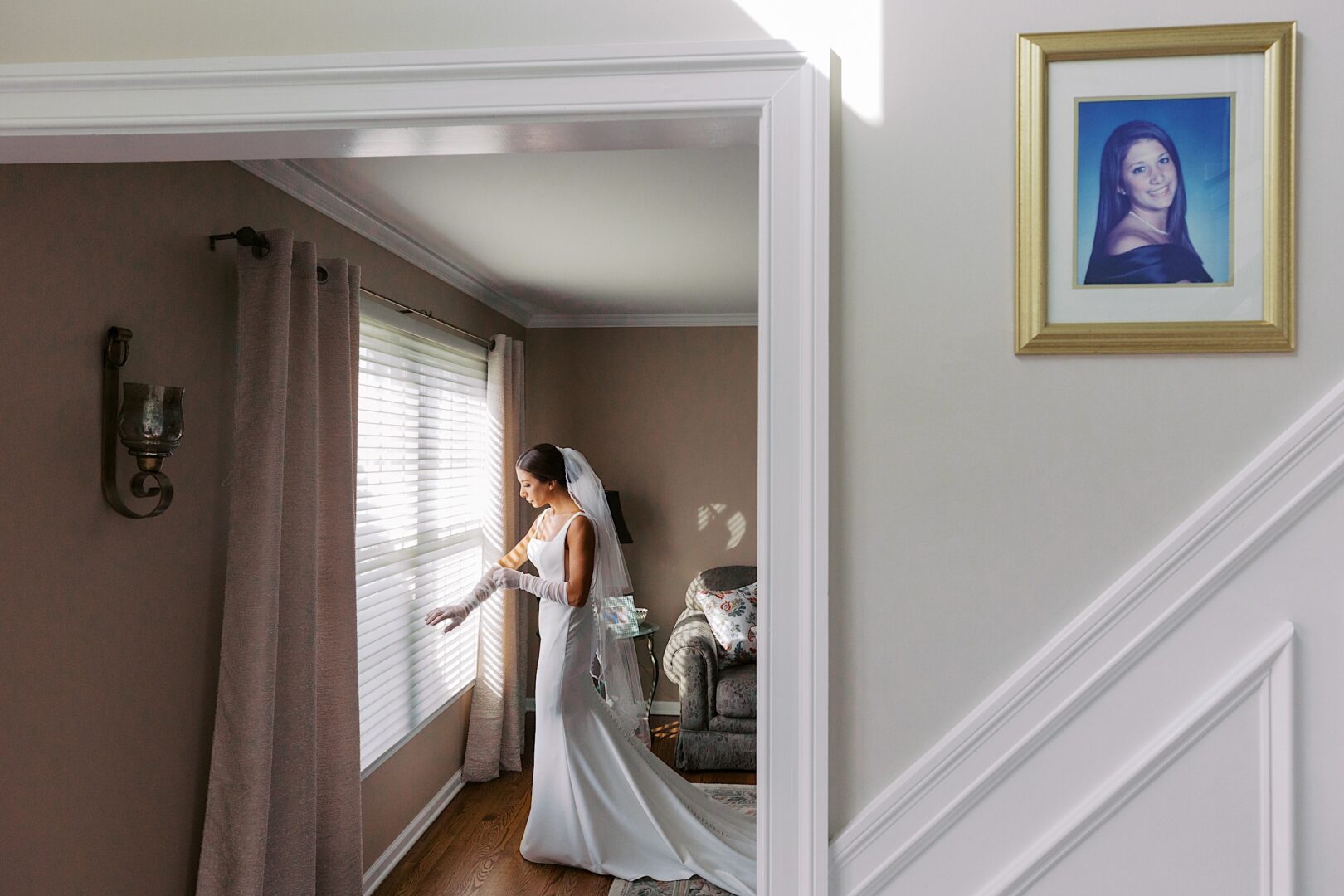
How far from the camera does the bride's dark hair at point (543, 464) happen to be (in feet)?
11.7

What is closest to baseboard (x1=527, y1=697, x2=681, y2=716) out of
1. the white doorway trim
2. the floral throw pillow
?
the floral throw pillow

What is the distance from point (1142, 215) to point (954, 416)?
287 millimetres

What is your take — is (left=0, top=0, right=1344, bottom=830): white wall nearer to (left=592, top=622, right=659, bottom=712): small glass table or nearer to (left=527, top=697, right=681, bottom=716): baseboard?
(left=592, top=622, right=659, bottom=712): small glass table

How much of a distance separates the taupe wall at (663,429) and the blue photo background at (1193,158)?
4724 millimetres

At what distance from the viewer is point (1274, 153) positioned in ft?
3.02

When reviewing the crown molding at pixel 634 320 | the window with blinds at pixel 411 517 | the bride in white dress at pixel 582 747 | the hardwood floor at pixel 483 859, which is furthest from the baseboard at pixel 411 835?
the crown molding at pixel 634 320

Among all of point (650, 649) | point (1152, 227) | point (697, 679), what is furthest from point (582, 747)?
point (1152, 227)

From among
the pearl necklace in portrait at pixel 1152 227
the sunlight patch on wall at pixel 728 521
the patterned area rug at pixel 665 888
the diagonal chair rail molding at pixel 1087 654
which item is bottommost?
the patterned area rug at pixel 665 888

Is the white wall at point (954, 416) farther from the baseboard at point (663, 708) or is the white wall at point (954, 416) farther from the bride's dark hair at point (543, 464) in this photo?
the baseboard at point (663, 708)

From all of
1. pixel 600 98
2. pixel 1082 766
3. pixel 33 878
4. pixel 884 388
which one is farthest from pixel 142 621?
pixel 1082 766

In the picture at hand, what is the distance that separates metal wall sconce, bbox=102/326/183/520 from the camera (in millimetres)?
1926

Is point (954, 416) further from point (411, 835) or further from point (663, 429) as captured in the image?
point (663, 429)

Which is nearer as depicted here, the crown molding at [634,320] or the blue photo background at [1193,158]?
the blue photo background at [1193,158]

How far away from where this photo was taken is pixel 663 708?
Result: 18.8 feet
